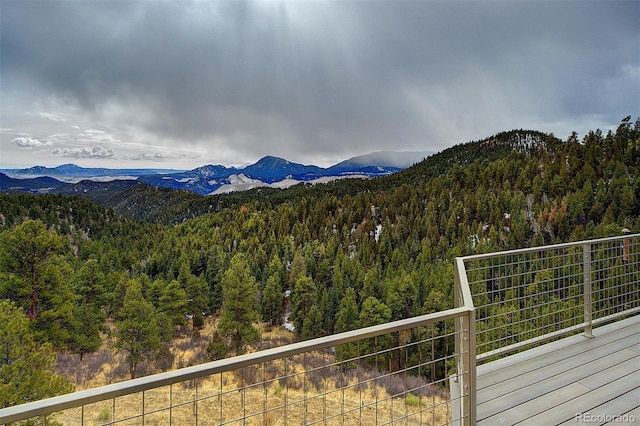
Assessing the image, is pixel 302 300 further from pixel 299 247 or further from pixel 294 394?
pixel 294 394

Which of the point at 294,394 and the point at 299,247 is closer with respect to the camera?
the point at 294,394

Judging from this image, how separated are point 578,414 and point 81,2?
2672 cm

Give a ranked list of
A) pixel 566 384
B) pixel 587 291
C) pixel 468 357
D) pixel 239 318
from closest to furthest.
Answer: pixel 468 357 < pixel 566 384 < pixel 587 291 < pixel 239 318

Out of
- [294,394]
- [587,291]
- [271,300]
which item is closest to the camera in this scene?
[587,291]

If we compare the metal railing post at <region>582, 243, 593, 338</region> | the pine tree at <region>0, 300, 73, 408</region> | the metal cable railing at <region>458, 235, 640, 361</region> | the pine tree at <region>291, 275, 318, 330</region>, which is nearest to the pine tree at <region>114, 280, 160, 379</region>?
the pine tree at <region>0, 300, 73, 408</region>

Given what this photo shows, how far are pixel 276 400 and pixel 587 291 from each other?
10086 mm

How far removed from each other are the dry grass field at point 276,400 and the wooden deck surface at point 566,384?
380 millimetres

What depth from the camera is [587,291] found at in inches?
126

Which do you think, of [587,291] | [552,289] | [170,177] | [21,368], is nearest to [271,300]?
[21,368]

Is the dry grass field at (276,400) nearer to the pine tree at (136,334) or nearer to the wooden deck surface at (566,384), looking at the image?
the wooden deck surface at (566,384)

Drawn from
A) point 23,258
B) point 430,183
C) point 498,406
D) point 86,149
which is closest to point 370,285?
point 23,258

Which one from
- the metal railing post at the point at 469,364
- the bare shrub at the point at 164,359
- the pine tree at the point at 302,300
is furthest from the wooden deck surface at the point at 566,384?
the pine tree at the point at 302,300

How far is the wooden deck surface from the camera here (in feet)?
7.20

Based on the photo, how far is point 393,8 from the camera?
49.2 ft
